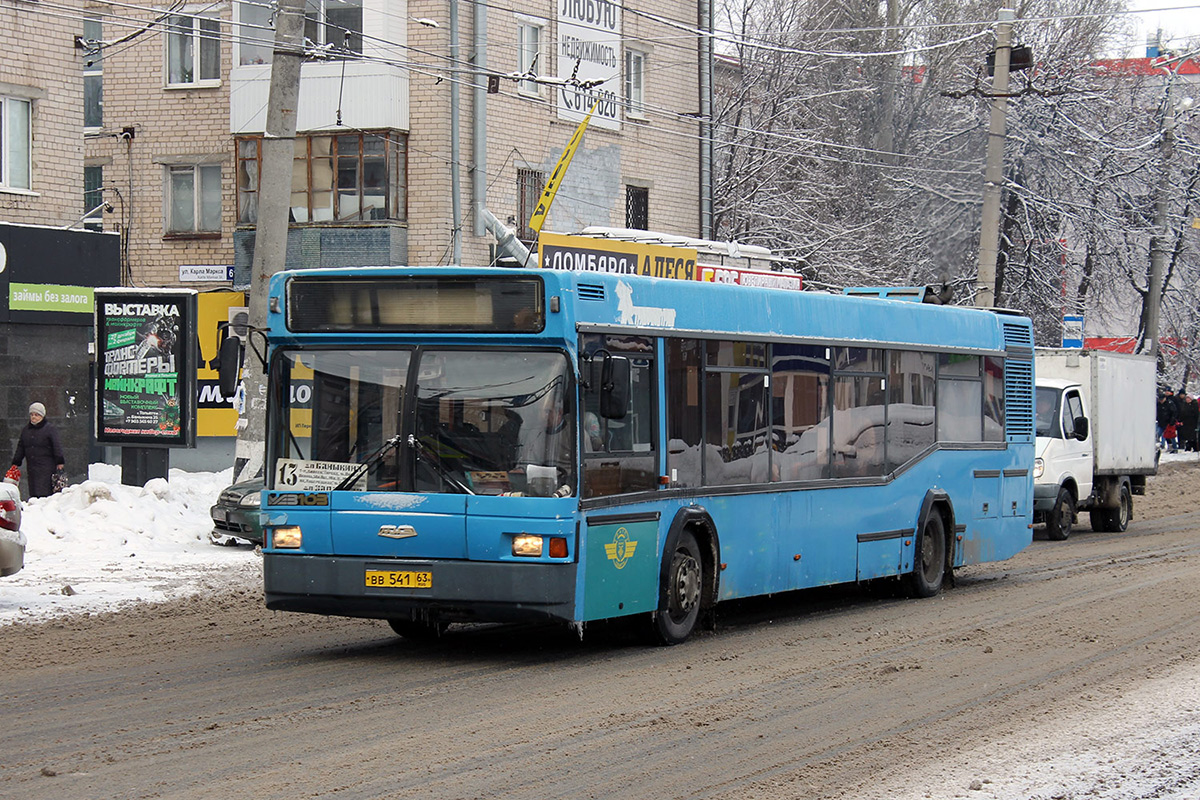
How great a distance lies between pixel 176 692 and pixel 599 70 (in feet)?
85.1

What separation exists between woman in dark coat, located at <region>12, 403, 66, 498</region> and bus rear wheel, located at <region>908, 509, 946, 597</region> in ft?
36.3

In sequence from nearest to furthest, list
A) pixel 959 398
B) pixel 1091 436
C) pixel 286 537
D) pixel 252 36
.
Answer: pixel 286 537 < pixel 959 398 < pixel 1091 436 < pixel 252 36

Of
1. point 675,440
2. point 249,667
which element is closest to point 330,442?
point 249,667

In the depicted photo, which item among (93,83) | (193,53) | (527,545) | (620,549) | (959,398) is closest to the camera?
(527,545)

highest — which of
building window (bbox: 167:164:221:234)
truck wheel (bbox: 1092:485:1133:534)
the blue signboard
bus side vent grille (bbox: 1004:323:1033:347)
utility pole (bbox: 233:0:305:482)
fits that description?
building window (bbox: 167:164:221:234)

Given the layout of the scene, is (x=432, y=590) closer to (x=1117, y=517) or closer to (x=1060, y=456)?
(x=1060, y=456)

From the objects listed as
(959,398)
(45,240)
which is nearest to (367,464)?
(959,398)

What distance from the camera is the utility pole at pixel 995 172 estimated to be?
88.9 feet

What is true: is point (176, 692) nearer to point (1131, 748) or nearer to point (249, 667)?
point (249, 667)

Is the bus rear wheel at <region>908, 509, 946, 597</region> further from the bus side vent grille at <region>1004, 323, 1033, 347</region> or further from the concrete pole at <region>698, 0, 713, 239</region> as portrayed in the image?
the concrete pole at <region>698, 0, 713, 239</region>

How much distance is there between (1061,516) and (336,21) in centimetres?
1604

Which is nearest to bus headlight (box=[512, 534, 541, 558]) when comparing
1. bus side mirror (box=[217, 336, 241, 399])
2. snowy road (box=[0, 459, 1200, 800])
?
snowy road (box=[0, 459, 1200, 800])

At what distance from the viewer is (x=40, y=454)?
68.5 feet

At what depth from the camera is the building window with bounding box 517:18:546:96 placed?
32.0 metres
